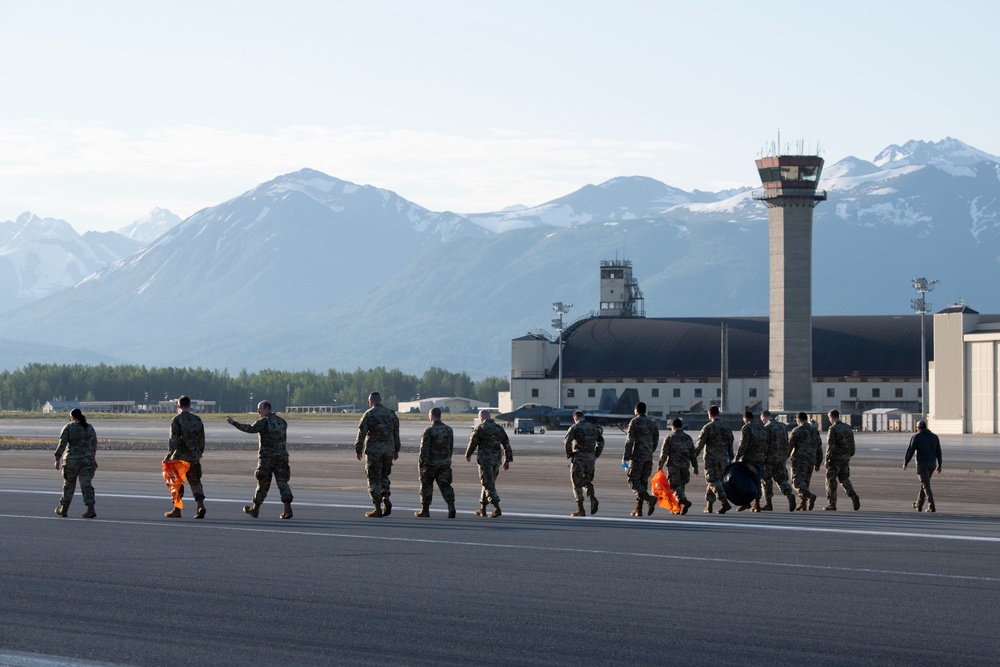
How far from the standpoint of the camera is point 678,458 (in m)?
24.6

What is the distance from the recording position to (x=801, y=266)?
A: 10862 centimetres

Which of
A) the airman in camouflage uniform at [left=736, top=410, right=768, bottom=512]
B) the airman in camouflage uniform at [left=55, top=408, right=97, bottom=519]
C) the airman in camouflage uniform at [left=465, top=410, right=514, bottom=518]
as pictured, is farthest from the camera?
the airman in camouflage uniform at [left=736, top=410, right=768, bottom=512]

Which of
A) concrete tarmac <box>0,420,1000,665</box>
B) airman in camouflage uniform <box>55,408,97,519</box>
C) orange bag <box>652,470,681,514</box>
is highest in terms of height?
airman in camouflage uniform <box>55,408,97,519</box>

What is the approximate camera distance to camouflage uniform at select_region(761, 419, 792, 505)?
2605 cm

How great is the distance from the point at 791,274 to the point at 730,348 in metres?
20.0

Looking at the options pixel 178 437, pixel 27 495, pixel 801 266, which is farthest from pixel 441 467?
pixel 801 266

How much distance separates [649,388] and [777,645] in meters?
115

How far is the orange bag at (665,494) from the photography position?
24812 millimetres

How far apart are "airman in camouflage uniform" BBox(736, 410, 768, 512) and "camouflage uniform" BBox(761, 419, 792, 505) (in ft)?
0.81

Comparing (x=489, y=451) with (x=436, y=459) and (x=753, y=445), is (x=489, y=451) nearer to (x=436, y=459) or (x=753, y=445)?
(x=436, y=459)

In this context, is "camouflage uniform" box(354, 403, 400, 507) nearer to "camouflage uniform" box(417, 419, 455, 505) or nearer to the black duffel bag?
"camouflage uniform" box(417, 419, 455, 505)

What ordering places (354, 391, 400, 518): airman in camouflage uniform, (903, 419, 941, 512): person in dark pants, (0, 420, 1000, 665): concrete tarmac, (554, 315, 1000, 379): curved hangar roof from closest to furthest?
(0, 420, 1000, 665): concrete tarmac → (354, 391, 400, 518): airman in camouflage uniform → (903, 419, 941, 512): person in dark pants → (554, 315, 1000, 379): curved hangar roof

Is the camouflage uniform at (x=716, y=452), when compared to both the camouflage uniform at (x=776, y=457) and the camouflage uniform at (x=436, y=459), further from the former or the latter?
the camouflage uniform at (x=436, y=459)

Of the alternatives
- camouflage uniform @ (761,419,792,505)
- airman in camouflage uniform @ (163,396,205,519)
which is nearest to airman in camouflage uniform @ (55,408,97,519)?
airman in camouflage uniform @ (163,396,205,519)
